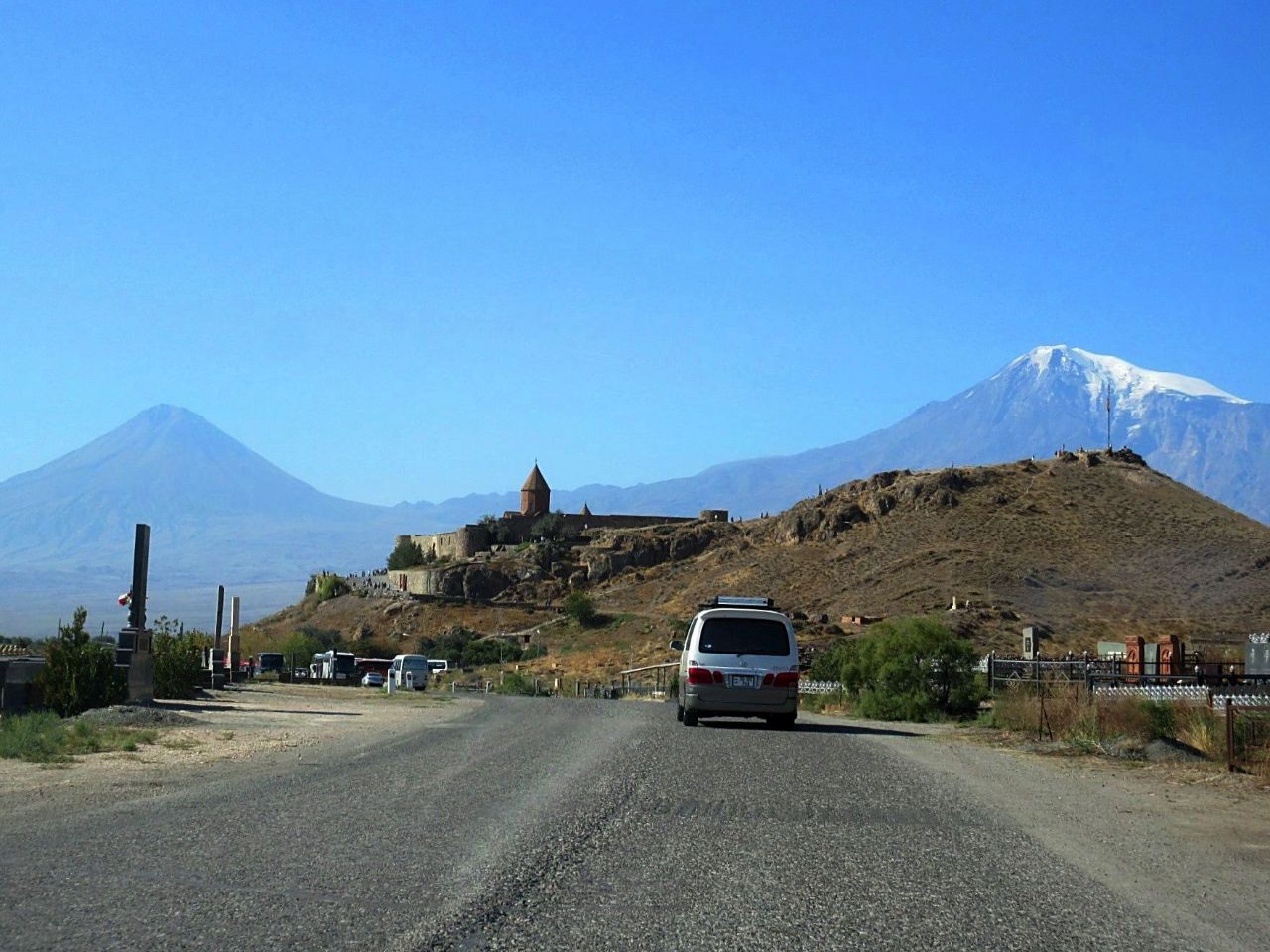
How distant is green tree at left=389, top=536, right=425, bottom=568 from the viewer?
126 metres

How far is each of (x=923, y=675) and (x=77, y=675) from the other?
18.1 metres

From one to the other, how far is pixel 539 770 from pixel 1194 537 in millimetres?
71207

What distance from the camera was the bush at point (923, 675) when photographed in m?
32.6

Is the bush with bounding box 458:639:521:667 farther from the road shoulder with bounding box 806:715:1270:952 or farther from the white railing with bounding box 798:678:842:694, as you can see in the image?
the road shoulder with bounding box 806:715:1270:952

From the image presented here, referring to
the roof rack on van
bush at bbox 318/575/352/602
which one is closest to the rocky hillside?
bush at bbox 318/575/352/602

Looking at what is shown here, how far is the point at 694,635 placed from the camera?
2411 cm

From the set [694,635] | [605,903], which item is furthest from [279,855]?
[694,635]

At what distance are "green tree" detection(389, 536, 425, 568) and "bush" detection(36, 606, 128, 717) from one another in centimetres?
9543

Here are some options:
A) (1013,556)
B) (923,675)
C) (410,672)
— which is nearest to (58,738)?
(923,675)

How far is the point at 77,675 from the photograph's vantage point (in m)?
28.8

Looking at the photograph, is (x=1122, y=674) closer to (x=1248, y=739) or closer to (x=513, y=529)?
(x=1248, y=739)

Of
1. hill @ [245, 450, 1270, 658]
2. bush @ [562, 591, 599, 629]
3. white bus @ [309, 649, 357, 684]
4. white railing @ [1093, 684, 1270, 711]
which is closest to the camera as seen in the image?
white railing @ [1093, 684, 1270, 711]

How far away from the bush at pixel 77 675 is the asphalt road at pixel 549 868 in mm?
14182

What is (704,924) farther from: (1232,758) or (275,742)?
(275,742)
